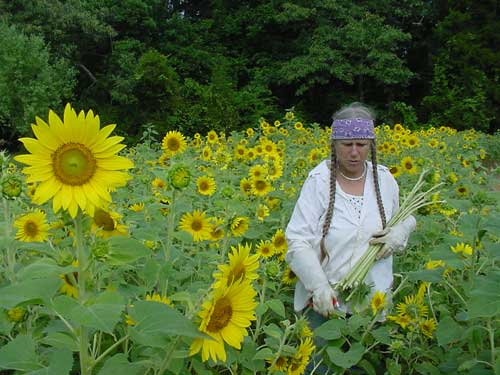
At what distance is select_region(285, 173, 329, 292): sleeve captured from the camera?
7.27 ft

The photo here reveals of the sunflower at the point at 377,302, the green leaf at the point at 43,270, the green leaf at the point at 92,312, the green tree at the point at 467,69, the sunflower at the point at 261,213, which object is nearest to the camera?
the green leaf at the point at 92,312

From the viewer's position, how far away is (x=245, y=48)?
19.9 m

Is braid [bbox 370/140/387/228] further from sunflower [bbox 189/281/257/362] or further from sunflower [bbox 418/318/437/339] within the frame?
sunflower [bbox 189/281/257/362]

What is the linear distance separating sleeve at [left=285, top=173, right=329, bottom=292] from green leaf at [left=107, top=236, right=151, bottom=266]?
1.15 meters

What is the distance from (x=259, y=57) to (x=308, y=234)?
57.6 feet

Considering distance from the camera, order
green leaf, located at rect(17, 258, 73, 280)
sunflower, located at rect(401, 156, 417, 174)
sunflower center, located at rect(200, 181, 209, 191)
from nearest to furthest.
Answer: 1. green leaf, located at rect(17, 258, 73, 280)
2. sunflower center, located at rect(200, 181, 209, 191)
3. sunflower, located at rect(401, 156, 417, 174)

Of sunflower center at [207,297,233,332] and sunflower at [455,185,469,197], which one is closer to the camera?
sunflower center at [207,297,233,332]

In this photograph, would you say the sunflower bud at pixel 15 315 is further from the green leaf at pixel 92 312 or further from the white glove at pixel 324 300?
the white glove at pixel 324 300

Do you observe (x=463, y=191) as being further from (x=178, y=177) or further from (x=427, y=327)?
(x=178, y=177)

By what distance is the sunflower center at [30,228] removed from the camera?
1856mm

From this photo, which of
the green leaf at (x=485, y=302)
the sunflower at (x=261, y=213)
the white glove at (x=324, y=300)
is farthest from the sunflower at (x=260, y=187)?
the green leaf at (x=485, y=302)

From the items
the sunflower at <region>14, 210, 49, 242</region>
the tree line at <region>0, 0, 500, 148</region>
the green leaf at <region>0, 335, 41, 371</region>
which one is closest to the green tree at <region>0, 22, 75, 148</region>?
the tree line at <region>0, 0, 500, 148</region>

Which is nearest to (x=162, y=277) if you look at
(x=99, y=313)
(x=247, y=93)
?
(x=99, y=313)

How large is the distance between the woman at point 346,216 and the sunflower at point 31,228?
88cm
